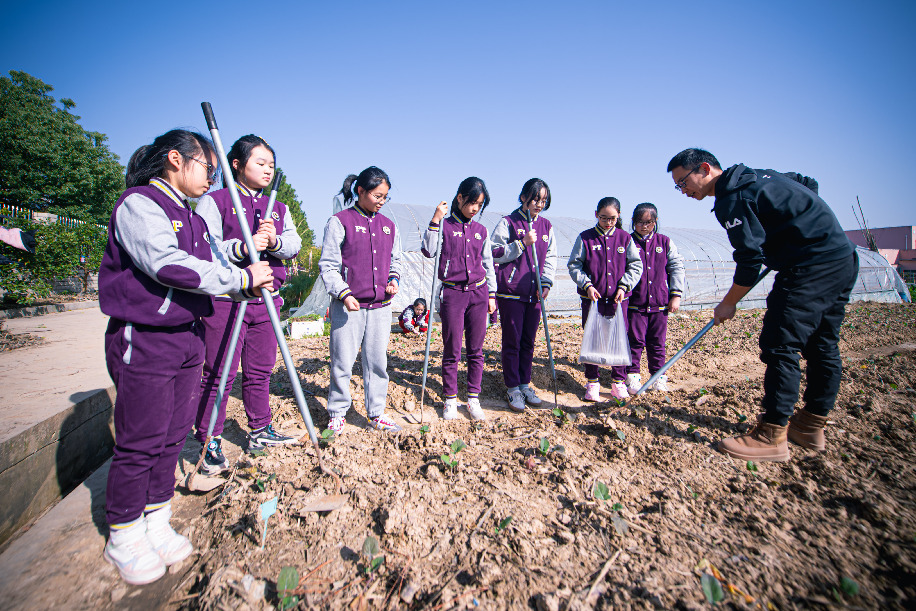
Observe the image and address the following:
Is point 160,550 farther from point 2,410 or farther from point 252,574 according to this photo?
point 2,410

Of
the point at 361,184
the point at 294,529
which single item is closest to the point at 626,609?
the point at 294,529

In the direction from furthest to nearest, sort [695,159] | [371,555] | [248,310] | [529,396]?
1. [529,396]
2. [695,159]
3. [248,310]
4. [371,555]

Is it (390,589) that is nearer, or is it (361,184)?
(390,589)

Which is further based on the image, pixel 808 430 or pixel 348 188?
pixel 348 188

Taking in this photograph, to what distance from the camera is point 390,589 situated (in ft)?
5.64

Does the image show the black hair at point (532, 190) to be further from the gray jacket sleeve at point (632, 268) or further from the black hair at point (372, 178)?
the black hair at point (372, 178)

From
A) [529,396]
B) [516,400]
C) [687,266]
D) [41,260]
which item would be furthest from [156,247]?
[687,266]

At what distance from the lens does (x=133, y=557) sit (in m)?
1.92

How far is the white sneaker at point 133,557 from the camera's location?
1908 mm

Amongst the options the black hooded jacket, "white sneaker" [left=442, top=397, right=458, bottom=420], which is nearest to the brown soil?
"white sneaker" [left=442, top=397, right=458, bottom=420]

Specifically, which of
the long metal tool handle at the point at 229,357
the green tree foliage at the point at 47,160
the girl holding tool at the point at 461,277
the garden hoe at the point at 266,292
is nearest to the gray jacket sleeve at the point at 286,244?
the long metal tool handle at the point at 229,357

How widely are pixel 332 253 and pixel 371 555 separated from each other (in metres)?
2.20

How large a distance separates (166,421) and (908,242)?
181 feet

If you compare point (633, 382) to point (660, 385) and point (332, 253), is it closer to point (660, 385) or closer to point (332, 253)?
point (660, 385)
